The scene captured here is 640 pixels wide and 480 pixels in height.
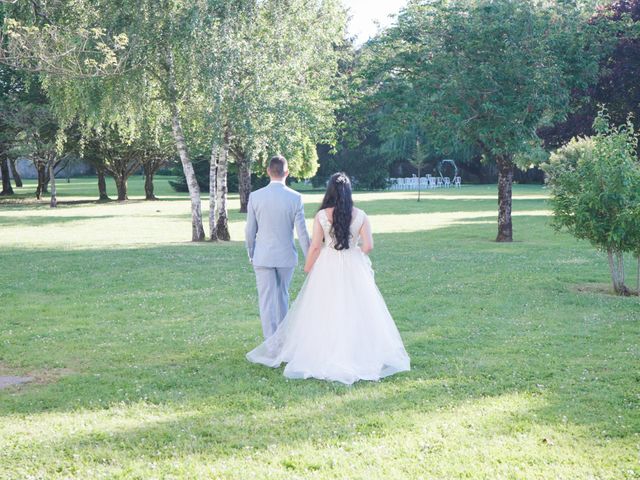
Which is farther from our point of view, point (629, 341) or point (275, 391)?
point (629, 341)

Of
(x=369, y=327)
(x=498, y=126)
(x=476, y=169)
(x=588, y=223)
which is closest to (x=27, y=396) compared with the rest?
(x=369, y=327)

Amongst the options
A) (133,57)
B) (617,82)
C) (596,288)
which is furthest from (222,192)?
(617,82)

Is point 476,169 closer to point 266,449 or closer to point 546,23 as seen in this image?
point 546,23

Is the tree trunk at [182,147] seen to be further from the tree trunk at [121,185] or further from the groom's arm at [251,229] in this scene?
the tree trunk at [121,185]

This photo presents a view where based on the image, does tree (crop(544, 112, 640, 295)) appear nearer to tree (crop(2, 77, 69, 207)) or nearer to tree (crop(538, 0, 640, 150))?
tree (crop(538, 0, 640, 150))

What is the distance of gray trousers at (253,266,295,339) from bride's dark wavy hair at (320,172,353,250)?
861 mm

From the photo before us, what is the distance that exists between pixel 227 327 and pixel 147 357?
196cm

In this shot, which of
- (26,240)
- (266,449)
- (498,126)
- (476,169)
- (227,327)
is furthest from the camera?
(476,169)

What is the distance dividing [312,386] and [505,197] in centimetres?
1787

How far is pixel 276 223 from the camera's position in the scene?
28.8 ft

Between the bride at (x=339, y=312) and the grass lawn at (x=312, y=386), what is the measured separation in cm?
27

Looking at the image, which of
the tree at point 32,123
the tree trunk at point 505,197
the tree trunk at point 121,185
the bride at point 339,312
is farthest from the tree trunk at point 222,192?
the tree trunk at point 121,185

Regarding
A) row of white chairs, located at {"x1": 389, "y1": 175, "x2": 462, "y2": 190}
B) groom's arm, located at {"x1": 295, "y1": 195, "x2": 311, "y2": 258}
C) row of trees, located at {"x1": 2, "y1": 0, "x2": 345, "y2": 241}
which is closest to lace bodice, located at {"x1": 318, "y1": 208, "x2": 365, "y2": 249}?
groom's arm, located at {"x1": 295, "y1": 195, "x2": 311, "y2": 258}

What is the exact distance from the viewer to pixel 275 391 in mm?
7602
